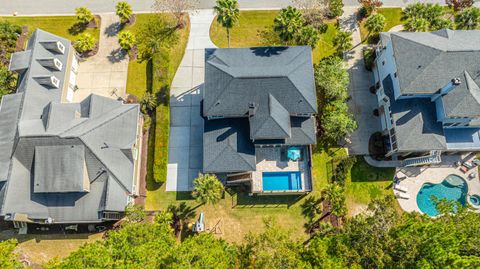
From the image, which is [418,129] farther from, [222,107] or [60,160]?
[60,160]

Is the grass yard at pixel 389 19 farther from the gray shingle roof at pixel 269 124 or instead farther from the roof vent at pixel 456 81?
the gray shingle roof at pixel 269 124

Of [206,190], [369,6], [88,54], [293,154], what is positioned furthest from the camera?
[369,6]

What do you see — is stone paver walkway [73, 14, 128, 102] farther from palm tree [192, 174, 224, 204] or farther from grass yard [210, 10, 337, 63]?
palm tree [192, 174, 224, 204]

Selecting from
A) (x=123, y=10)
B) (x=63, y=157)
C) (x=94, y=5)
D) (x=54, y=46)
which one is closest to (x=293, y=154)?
(x=63, y=157)

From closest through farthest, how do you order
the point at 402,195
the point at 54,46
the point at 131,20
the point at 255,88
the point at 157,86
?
the point at 255,88 → the point at 402,195 → the point at 54,46 → the point at 157,86 → the point at 131,20

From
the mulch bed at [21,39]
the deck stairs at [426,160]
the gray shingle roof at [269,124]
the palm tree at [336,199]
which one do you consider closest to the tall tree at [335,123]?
the gray shingle roof at [269,124]

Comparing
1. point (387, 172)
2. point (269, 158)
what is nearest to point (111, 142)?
point (269, 158)

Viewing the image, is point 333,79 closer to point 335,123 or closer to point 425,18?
point 335,123
